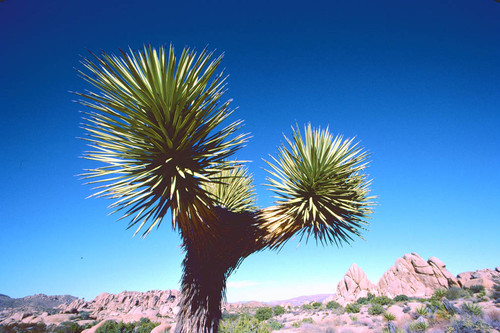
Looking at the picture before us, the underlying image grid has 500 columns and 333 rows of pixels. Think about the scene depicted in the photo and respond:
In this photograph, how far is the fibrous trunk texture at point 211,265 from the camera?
2.99m

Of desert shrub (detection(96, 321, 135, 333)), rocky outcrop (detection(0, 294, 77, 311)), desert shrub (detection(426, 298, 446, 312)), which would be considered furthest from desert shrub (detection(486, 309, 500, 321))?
rocky outcrop (detection(0, 294, 77, 311))

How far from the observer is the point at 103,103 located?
9.00 feet

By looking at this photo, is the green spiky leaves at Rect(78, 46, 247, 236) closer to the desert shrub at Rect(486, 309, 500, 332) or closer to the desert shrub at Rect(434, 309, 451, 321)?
the desert shrub at Rect(486, 309, 500, 332)

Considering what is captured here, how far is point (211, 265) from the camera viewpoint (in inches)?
128

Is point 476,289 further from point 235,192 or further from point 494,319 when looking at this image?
point 235,192

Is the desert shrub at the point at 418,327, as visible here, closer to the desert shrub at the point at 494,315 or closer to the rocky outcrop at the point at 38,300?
A: the desert shrub at the point at 494,315

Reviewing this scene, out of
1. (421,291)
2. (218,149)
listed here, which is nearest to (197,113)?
(218,149)

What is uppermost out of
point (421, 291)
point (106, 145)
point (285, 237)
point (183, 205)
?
point (106, 145)

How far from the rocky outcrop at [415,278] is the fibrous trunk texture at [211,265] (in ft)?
119

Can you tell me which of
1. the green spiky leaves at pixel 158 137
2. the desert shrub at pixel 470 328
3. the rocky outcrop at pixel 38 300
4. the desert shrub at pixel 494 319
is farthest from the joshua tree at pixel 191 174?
the rocky outcrop at pixel 38 300

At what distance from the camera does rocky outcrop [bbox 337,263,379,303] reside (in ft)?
120

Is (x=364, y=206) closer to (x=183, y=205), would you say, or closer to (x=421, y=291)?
(x=183, y=205)

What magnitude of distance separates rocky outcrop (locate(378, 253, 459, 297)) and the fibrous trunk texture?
36127 mm

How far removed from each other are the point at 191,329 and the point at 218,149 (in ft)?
7.09
